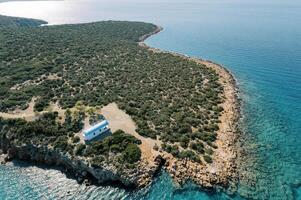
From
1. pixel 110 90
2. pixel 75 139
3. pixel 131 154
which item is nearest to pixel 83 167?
pixel 75 139

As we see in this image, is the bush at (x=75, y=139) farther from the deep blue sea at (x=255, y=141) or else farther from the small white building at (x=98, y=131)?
the deep blue sea at (x=255, y=141)

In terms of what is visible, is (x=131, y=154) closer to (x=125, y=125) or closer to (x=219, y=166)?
(x=125, y=125)

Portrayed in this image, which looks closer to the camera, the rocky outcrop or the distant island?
the rocky outcrop

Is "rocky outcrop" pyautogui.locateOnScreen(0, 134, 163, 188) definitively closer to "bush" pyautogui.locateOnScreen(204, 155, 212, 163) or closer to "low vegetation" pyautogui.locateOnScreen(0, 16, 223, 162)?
"low vegetation" pyautogui.locateOnScreen(0, 16, 223, 162)

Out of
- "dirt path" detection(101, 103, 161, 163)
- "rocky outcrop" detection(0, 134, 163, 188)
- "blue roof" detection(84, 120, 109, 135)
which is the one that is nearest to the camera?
"rocky outcrop" detection(0, 134, 163, 188)

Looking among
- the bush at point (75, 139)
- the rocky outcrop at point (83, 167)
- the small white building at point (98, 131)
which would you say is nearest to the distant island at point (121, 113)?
the rocky outcrop at point (83, 167)

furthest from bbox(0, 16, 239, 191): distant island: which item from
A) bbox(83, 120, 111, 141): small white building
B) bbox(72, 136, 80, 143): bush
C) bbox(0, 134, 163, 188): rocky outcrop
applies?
bbox(83, 120, 111, 141): small white building
